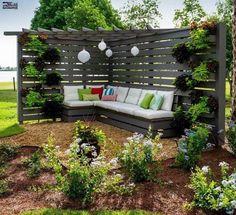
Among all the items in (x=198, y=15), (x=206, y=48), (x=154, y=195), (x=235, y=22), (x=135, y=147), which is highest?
(x=198, y=15)

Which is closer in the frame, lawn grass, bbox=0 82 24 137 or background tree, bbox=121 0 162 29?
lawn grass, bbox=0 82 24 137

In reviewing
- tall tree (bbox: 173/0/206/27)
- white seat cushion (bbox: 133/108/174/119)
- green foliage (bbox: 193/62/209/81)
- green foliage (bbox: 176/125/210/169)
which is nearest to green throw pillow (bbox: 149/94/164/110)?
white seat cushion (bbox: 133/108/174/119)

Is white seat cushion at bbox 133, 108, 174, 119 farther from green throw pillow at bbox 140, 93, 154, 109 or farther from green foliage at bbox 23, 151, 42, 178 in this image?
green foliage at bbox 23, 151, 42, 178

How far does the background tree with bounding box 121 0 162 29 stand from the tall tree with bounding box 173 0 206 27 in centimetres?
100

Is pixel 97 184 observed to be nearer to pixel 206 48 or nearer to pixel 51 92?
pixel 206 48

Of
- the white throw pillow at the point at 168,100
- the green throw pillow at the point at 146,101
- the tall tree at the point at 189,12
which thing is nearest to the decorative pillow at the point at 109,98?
the green throw pillow at the point at 146,101

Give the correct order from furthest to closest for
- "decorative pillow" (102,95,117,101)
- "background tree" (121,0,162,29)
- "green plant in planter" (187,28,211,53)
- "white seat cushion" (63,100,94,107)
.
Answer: "background tree" (121,0,162,29) → "decorative pillow" (102,95,117,101) → "white seat cushion" (63,100,94,107) → "green plant in planter" (187,28,211,53)

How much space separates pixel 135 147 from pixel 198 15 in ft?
47.0

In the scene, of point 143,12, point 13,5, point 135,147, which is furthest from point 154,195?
point 143,12

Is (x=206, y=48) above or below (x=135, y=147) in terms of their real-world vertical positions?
above

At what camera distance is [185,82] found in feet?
25.5

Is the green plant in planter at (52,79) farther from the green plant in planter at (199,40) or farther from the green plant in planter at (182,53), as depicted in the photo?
the green plant in planter at (199,40)

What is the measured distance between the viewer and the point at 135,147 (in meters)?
4.65

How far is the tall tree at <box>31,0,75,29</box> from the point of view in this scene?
24688mm
